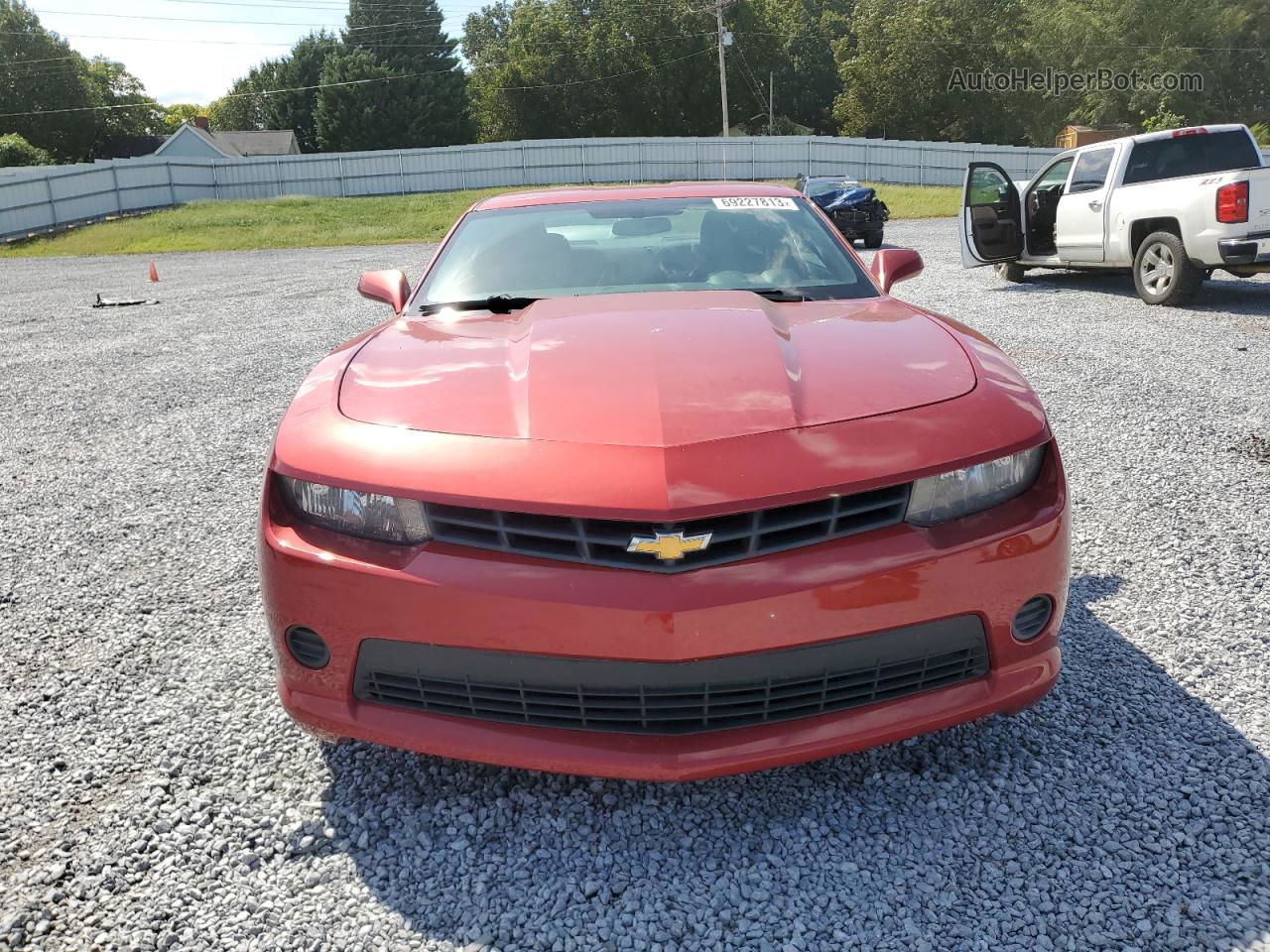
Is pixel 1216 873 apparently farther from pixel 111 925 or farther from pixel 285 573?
pixel 111 925

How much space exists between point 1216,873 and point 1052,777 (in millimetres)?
387

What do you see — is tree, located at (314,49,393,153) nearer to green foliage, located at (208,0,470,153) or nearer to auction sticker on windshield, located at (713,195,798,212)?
green foliage, located at (208,0,470,153)

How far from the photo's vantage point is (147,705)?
2645 mm

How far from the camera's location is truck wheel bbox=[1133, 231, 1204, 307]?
8.81 meters

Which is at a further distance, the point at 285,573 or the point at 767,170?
the point at 767,170

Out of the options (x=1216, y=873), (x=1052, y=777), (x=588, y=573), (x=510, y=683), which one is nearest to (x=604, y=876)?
(x=510, y=683)

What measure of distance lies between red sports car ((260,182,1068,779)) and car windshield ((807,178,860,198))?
17881mm

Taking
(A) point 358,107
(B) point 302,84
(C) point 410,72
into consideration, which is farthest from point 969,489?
(B) point 302,84

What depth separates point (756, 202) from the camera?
3.65 m

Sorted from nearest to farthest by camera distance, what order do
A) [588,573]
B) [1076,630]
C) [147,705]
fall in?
[588,573]
[147,705]
[1076,630]

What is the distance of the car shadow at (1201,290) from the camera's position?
916 cm

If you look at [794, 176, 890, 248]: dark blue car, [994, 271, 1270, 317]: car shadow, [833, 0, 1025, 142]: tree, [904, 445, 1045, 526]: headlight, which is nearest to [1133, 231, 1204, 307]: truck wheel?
[994, 271, 1270, 317]: car shadow

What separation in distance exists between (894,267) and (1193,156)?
773 centimetres

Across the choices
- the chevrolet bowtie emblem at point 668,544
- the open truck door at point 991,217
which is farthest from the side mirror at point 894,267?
the open truck door at point 991,217
